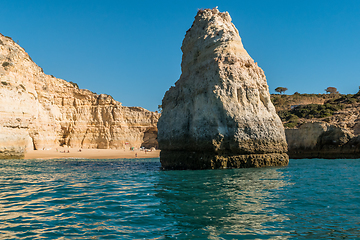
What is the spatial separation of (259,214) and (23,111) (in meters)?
29.9

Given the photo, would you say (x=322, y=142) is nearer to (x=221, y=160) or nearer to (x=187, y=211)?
(x=221, y=160)

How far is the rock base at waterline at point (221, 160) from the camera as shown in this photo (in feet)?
44.5

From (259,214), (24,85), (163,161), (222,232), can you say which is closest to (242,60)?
(163,161)

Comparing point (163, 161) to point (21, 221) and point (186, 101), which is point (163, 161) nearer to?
point (186, 101)

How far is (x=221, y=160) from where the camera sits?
1352cm

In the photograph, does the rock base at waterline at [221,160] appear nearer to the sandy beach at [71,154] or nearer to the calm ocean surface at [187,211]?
the calm ocean surface at [187,211]

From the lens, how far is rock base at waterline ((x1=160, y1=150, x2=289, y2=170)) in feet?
44.5

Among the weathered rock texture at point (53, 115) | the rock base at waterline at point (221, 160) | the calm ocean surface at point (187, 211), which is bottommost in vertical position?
the calm ocean surface at point (187, 211)

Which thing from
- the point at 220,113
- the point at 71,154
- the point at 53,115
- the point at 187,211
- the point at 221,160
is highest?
the point at 53,115

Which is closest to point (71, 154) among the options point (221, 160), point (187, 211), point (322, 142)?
point (221, 160)

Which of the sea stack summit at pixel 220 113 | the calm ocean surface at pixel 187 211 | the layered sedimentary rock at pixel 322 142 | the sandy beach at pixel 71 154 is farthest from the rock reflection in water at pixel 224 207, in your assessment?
the sandy beach at pixel 71 154

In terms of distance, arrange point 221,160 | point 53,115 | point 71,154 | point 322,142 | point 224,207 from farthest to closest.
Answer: point 53,115 < point 71,154 < point 322,142 < point 221,160 < point 224,207

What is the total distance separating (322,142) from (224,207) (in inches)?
918

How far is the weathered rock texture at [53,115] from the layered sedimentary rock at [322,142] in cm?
2723
